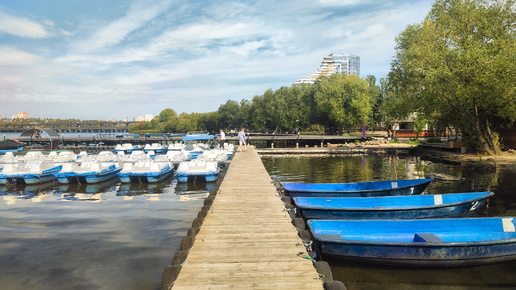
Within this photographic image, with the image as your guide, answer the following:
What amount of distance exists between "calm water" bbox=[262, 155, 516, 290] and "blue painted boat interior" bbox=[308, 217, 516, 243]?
31.3 inches

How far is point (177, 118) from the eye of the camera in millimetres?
165500

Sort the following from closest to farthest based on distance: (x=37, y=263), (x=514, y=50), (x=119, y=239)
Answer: (x=37, y=263), (x=119, y=239), (x=514, y=50)

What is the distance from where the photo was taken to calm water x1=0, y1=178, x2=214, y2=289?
895 cm

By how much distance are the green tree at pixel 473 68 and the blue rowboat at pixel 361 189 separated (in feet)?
59.6

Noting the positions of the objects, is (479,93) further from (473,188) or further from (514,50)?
(473,188)

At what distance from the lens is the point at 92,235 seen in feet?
41.8

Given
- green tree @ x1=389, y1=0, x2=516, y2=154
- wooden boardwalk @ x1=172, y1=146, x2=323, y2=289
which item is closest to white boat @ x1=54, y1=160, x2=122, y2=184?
wooden boardwalk @ x1=172, y1=146, x2=323, y2=289

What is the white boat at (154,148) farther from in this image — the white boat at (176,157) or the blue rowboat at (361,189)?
the blue rowboat at (361,189)

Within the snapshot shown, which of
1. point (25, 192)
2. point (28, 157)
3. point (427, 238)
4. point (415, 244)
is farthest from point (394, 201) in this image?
point (28, 157)

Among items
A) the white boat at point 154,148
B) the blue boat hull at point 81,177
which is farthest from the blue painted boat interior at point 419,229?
the white boat at point 154,148

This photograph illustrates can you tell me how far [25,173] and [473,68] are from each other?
37.5 metres

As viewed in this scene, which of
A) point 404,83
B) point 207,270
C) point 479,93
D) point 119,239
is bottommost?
point 119,239

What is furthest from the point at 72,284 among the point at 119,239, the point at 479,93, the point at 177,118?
the point at 177,118

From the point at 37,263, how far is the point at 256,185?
8.43 m
